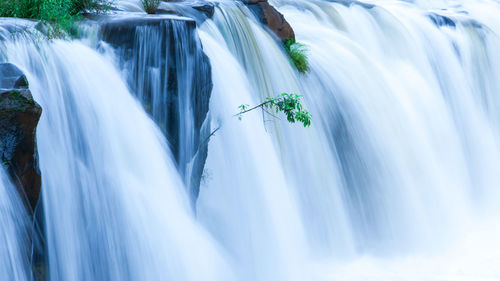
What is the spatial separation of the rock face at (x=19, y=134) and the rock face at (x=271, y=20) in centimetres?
449

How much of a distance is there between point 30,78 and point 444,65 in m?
7.88

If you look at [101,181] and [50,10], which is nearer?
[101,181]

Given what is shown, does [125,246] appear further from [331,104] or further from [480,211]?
[480,211]

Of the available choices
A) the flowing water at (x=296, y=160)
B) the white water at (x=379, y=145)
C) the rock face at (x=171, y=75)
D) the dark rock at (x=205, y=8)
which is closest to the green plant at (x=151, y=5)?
the flowing water at (x=296, y=160)

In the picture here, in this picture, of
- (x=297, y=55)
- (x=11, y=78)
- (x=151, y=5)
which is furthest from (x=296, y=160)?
(x=11, y=78)

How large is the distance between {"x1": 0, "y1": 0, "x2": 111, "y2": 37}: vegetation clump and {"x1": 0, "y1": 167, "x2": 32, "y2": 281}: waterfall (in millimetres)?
1870

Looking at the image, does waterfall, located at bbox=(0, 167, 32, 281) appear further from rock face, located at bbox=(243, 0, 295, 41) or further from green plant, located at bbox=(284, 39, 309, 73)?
rock face, located at bbox=(243, 0, 295, 41)

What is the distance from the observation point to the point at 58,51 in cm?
512

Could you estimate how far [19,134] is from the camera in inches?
160

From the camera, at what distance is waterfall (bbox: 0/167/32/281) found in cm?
402

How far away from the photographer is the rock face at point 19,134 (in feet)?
13.2

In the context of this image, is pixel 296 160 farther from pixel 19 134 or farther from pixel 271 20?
pixel 19 134

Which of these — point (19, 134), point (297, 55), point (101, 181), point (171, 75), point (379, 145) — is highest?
point (297, 55)

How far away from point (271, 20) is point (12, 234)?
16.2 ft
